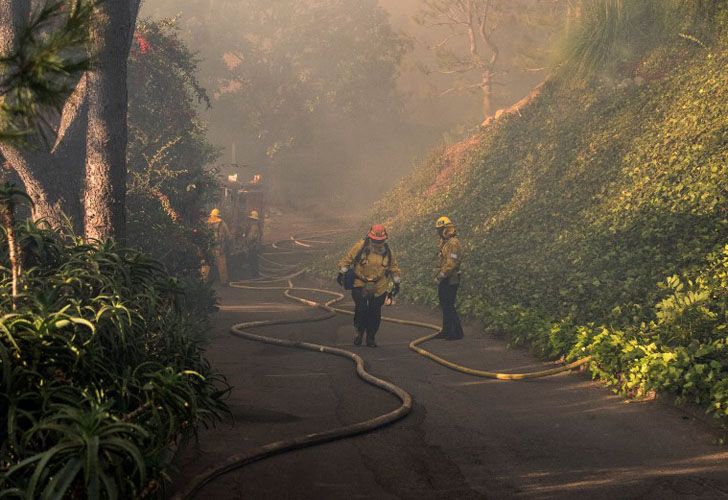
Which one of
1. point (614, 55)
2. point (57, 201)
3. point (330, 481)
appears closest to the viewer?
point (330, 481)

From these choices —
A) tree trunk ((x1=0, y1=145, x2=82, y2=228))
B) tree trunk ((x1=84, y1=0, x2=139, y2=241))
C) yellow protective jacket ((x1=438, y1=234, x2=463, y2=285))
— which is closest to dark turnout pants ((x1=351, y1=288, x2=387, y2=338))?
yellow protective jacket ((x1=438, y1=234, x2=463, y2=285))

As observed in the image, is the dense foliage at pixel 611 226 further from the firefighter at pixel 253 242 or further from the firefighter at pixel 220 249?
the firefighter at pixel 220 249

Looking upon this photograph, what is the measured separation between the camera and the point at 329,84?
4931 centimetres

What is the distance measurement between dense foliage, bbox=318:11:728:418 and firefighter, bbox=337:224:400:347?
2.18 meters

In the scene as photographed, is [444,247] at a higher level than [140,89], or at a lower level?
lower

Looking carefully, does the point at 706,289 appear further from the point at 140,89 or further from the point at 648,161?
the point at 140,89

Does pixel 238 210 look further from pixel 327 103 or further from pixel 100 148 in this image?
pixel 327 103

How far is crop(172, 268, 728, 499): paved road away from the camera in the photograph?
650 cm

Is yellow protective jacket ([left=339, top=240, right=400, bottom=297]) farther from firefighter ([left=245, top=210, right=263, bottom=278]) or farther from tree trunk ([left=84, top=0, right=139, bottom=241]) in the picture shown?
firefighter ([left=245, top=210, right=263, bottom=278])

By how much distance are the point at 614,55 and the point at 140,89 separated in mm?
12444

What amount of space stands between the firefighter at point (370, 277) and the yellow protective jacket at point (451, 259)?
1020 mm

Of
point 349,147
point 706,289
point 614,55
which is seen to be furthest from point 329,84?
point 706,289

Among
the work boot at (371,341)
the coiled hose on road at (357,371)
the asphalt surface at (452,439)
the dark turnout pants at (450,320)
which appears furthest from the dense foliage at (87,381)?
the dark turnout pants at (450,320)

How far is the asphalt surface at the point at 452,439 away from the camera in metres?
6.50
